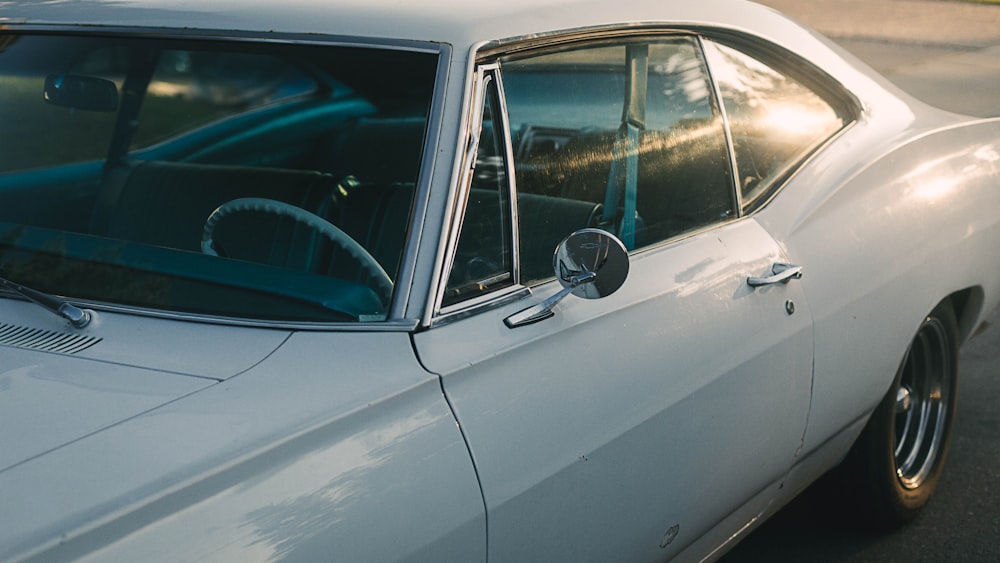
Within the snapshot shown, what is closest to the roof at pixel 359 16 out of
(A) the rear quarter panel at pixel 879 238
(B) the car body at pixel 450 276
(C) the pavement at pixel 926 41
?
Answer: (B) the car body at pixel 450 276

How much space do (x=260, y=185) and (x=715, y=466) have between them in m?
Result: 1.10

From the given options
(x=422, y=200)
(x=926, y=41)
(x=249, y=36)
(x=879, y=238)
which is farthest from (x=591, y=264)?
(x=926, y=41)

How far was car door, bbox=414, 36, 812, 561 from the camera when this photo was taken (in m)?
2.00

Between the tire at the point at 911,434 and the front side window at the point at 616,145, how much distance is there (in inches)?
37.2

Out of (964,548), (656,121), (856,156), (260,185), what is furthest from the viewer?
(964,548)

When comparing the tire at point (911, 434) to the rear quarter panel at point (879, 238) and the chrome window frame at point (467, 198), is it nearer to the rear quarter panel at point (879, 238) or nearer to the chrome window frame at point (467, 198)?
the rear quarter panel at point (879, 238)

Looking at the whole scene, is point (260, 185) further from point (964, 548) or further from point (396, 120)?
point (964, 548)

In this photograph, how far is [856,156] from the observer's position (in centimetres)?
309

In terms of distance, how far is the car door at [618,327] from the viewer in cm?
200

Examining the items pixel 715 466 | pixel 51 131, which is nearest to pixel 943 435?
pixel 715 466

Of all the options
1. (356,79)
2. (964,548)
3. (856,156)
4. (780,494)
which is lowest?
(964,548)

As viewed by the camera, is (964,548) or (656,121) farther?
(964,548)

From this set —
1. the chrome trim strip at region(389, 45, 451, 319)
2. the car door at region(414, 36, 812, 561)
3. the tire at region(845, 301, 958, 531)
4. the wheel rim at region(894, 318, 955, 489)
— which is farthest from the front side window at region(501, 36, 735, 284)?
the wheel rim at region(894, 318, 955, 489)

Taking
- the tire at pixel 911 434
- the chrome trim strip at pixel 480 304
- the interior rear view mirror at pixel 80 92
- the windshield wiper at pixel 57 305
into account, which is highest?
the interior rear view mirror at pixel 80 92
